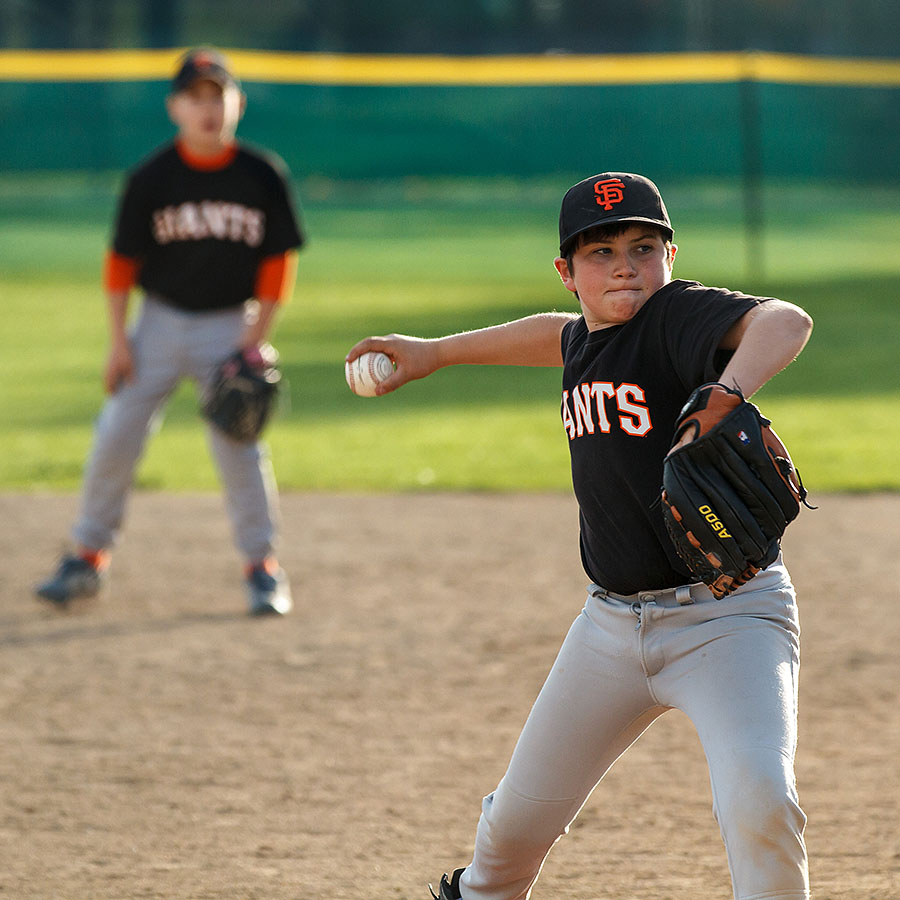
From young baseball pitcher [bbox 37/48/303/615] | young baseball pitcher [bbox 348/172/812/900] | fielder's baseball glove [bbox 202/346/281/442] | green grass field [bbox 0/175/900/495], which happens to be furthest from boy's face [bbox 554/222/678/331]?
green grass field [bbox 0/175/900/495]

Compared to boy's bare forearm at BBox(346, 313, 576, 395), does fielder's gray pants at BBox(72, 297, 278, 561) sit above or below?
above

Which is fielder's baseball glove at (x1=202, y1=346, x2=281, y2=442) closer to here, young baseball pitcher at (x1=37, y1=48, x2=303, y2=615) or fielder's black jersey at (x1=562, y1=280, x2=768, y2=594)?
young baseball pitcher at (x1=37, y1=48, x2=303, y2=615)

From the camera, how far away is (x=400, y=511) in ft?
26.2

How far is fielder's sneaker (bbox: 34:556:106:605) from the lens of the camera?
6.17 metres

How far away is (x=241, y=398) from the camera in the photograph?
599 centimetres

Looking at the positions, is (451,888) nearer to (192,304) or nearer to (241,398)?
(241,398)

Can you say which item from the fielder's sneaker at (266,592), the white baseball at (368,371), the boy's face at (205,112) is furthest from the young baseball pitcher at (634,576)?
the boy's face at (205,112)

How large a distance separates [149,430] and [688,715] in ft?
12.9

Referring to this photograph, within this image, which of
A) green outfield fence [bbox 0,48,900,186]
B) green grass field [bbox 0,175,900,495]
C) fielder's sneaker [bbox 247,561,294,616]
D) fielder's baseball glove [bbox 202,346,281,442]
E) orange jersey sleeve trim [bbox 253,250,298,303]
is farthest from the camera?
green outfield fence [bbox 0,48,900,186]

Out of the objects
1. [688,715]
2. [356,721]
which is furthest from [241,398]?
[688,715]

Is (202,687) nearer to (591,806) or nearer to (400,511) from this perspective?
(591,806)

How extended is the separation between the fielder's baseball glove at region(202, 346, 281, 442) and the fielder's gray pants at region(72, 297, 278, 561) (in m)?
0.09

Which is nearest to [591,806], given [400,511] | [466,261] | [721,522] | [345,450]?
[721,522]

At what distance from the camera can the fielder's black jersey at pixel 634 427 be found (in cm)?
289
